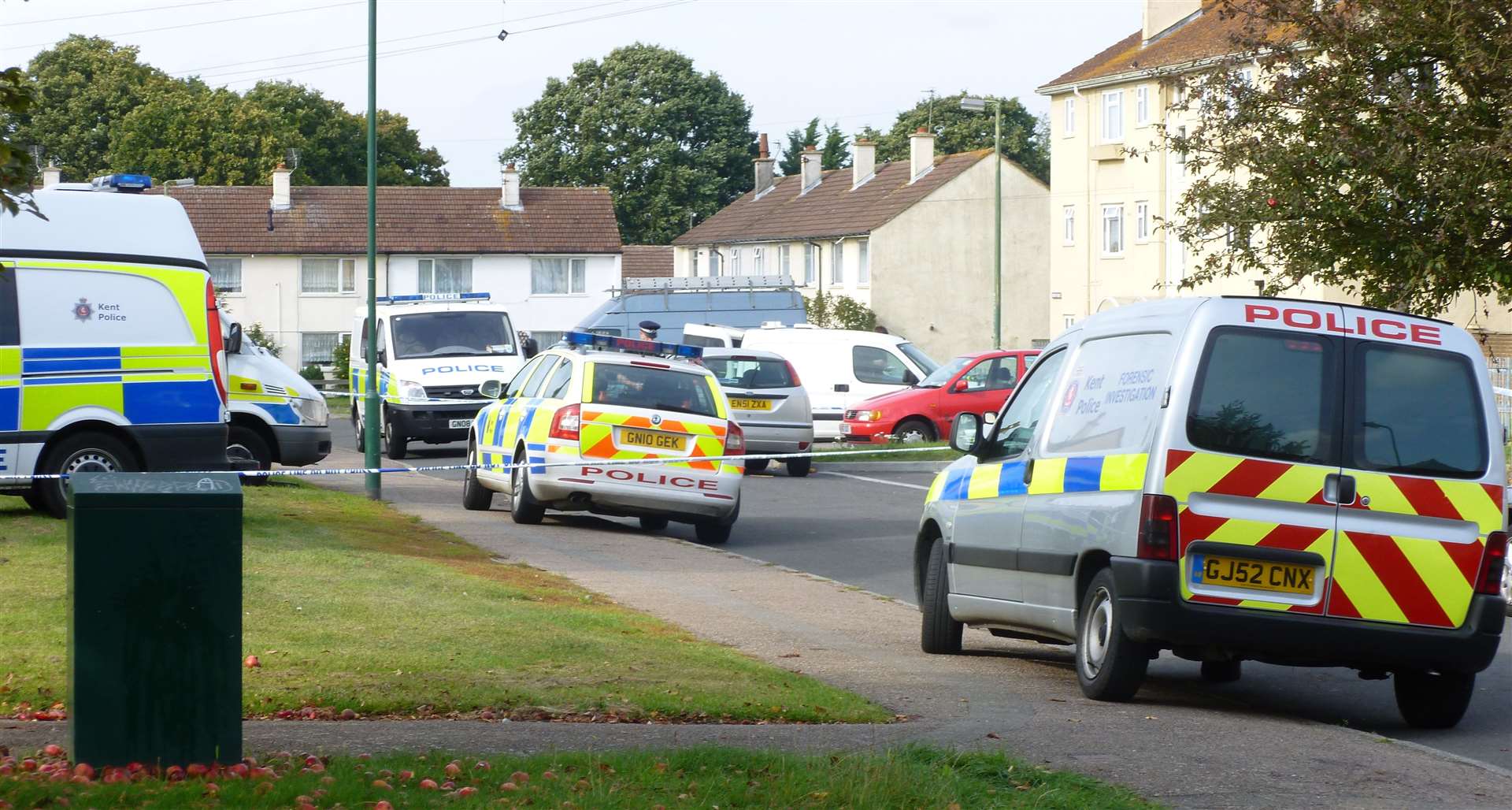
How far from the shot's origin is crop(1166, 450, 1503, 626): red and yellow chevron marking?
25.8 feet

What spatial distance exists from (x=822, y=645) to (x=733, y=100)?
3037 inches

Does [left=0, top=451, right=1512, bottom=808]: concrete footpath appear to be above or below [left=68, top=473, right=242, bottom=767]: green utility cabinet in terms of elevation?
below

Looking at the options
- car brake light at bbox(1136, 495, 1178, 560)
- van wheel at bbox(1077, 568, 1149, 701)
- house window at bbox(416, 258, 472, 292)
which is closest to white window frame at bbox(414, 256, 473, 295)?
house window at bbox(416, 258, 472, 292)

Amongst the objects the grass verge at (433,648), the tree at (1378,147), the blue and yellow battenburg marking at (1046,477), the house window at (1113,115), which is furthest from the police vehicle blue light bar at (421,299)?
the house window at (1113,115)

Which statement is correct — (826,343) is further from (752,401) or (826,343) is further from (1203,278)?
(1203,278)

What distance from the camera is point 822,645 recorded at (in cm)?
1038

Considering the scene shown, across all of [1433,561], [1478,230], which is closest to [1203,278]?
[1478,230]

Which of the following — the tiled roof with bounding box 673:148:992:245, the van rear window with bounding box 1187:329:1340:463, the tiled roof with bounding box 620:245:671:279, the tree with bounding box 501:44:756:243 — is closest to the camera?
the van rear window with bounding box 1187:329:1340:463

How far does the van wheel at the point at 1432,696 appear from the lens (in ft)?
27.3

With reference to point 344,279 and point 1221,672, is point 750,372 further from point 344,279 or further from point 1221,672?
point 344,279

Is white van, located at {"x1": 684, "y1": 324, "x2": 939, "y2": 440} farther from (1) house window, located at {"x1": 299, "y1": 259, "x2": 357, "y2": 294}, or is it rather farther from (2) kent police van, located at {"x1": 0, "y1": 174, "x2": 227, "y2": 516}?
(1) house window, located at {"x1": 299, "y1": 259, "x2": 357, "y2": 294}

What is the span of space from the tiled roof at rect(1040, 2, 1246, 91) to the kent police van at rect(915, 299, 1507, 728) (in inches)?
1531

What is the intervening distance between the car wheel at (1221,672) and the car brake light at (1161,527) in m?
2.27

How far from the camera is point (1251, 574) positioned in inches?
311
